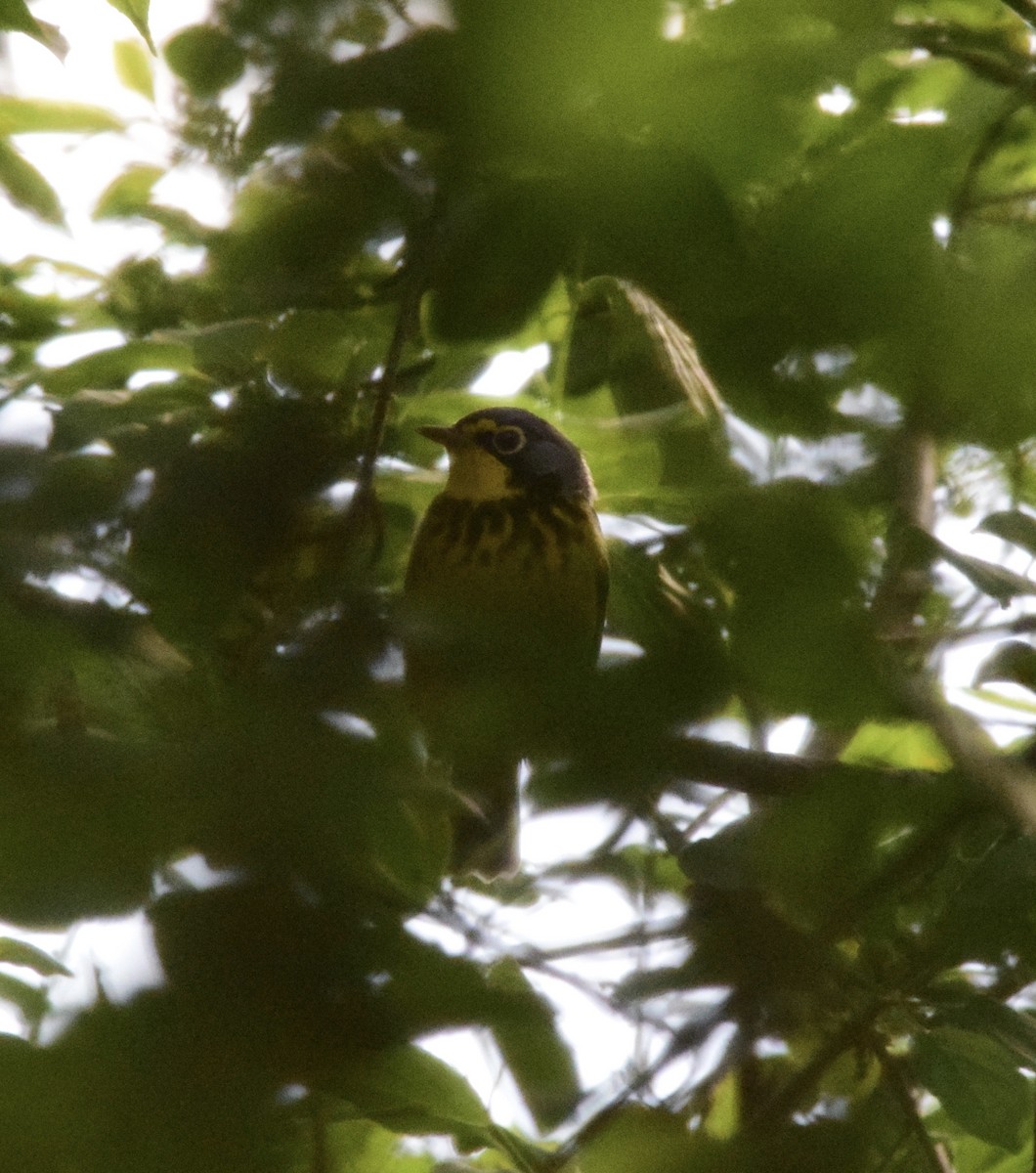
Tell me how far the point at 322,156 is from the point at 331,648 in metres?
0.27

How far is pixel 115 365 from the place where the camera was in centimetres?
144

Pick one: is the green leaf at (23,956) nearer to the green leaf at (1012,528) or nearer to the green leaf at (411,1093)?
the green leaf at (411,1093)

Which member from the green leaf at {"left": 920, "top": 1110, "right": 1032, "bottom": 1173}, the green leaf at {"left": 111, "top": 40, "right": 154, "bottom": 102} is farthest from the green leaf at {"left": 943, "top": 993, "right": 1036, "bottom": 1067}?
the green leaf at {"left": 111, "top": 40, "right": 154, "bottom": 102}

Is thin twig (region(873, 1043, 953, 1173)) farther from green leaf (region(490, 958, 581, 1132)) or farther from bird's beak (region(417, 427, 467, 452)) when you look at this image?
bird's beak (region(417, 427, 467, 452))

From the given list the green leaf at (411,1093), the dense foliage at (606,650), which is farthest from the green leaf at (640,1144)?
the green leaf at (411,1093)

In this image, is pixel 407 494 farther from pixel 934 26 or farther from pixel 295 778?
pixel 295 778

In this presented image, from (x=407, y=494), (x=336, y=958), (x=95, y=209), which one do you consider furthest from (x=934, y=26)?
(x=407, y=494)

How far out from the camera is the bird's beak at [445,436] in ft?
7.38

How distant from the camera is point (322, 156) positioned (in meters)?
0.78

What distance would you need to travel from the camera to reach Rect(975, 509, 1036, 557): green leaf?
128 centimetres

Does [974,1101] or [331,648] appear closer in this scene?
[331,648]

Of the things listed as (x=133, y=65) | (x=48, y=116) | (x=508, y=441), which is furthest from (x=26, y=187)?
(x=508, y=441)

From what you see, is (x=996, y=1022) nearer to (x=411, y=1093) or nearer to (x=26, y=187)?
(x=411, y=1093)

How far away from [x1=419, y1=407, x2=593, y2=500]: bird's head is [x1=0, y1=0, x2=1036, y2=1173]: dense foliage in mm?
2421
